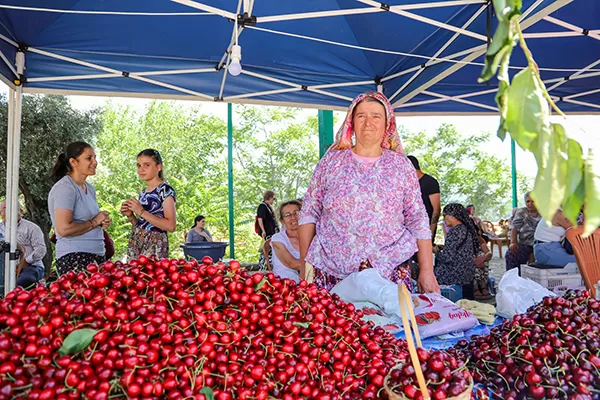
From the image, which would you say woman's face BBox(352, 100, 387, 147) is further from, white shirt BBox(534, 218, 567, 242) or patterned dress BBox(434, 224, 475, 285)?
white shirt BBox(534, 218, 567, 242)

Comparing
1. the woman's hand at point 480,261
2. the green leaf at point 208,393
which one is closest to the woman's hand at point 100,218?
the green leaf at point 208,393

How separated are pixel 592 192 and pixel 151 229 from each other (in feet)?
10.7

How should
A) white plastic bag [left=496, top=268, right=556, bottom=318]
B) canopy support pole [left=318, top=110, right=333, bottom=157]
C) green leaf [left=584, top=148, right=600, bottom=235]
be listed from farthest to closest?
canopy support pole [left=318, top=110, right=333, bottom=157] < white plastic bag [left=496, top=268, right=556, bottom=318] < green leaf [left=584, top=148, right=600, bottom=235]

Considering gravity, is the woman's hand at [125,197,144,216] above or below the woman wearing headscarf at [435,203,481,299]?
above

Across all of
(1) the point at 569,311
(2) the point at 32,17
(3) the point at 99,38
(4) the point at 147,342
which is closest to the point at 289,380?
(4) the point at 147,342

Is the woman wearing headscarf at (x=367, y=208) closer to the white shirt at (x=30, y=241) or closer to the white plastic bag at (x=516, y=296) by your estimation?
the white plastic bag at (x=516, y=296)

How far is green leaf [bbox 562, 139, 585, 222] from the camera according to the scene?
59cm

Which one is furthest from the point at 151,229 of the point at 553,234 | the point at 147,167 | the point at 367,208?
the point at 553,234

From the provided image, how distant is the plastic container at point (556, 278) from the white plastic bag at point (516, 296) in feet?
7.17

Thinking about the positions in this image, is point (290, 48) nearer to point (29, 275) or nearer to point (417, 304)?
point (417, 304)

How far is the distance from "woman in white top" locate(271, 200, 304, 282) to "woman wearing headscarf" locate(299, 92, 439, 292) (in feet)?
5.04

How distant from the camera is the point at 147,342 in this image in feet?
3.19

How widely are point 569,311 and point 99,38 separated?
13.0 feet

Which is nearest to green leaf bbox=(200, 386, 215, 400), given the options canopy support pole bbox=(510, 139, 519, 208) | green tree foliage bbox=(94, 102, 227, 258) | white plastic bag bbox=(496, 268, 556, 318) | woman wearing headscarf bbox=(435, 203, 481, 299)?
white plastic bag bbox=(496, 268, 556, 318)
